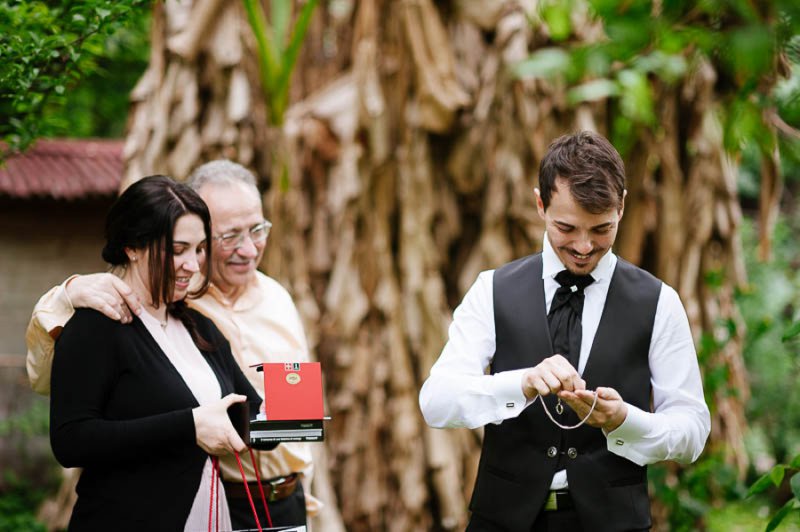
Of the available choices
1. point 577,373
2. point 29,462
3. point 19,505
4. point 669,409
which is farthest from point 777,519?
point 29,462

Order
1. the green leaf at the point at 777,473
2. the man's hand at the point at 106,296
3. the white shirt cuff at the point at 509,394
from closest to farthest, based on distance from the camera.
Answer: the white shirt cuff at the point at 509,394
the man's hand at the point at 106,296
the green leaf at the point at 777,473

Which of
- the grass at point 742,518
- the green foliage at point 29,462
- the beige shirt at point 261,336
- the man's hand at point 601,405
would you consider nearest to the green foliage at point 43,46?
the beige shirt at point 261,336

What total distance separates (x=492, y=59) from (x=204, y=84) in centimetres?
167

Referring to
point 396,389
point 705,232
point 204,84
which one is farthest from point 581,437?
point 705,232

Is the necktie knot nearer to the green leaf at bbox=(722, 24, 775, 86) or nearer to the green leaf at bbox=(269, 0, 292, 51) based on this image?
the green leaf at bbox=(722, 24, 775, 86)

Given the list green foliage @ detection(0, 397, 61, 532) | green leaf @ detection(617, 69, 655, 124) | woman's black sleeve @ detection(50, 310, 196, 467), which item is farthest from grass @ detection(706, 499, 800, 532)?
green foliage @ detection(0, 397, 61, 532)

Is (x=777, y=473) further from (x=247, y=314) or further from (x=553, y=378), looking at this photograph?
(x=247, y=314)

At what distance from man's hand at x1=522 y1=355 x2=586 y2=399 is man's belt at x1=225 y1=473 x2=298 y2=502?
3.51ft

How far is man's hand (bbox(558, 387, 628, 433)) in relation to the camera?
194cm

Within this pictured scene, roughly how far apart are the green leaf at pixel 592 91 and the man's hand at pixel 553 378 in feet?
9.65

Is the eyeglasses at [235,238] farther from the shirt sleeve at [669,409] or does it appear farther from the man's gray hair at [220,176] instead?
the shirt sleeve at [669,409]

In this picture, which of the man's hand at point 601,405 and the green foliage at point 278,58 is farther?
the green foliage at point 278,58

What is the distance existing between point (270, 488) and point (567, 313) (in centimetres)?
109

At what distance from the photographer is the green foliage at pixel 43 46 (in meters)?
2.51
